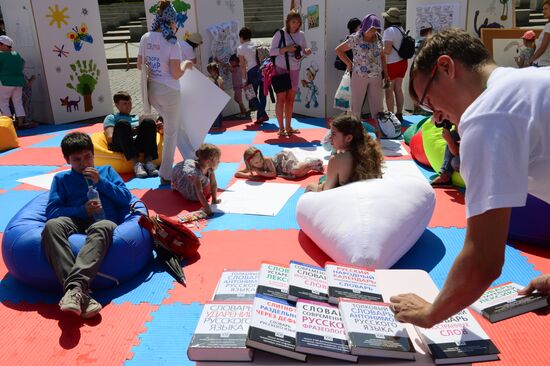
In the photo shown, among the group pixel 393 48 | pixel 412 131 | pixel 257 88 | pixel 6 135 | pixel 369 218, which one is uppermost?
pixel 393 48

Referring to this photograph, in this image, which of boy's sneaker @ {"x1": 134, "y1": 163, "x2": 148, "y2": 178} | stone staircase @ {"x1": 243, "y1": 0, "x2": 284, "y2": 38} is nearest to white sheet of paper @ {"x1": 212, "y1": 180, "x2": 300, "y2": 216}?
boy's sneaker @ {"x1": 134, "y1": 163, "x2": 148, "y2": 178}

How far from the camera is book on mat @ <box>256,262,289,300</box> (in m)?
1.88

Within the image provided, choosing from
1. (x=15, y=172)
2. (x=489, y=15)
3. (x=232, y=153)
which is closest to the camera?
(x=15, y=172)

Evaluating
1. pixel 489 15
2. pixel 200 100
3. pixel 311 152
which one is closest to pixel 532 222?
pixel 311 152

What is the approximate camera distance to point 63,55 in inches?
372

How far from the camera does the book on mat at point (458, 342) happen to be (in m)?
1.59

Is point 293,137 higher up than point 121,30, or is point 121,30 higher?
point 121,30

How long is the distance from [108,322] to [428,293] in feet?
7.10

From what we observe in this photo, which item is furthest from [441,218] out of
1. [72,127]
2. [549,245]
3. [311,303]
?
[72,127]

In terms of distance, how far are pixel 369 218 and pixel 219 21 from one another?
7.25 m

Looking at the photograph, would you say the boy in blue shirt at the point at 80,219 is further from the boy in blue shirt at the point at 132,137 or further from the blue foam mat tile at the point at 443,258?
the boy in blue shirt at the point at 132,137

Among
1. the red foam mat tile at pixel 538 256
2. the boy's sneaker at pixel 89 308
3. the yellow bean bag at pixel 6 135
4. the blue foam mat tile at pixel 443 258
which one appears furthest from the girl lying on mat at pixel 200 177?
the yellow bean bag at pixel 6 135

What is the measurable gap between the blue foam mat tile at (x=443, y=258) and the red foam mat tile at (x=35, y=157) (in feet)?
17.9

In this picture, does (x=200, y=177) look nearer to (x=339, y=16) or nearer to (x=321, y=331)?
(x=321, y=331)
